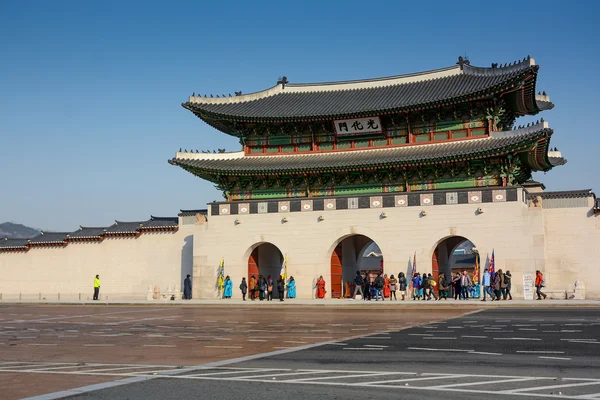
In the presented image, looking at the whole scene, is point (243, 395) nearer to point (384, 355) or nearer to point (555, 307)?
point (384, 355)

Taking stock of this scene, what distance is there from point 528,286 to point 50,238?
1237 inches

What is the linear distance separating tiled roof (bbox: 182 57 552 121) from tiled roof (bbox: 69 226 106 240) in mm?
10696

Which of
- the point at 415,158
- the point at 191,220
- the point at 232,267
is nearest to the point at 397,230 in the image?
the point at 415,158

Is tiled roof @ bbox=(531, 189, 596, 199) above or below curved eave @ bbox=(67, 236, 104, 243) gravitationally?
above

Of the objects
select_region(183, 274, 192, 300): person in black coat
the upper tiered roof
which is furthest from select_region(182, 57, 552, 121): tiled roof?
select_region(183, 274, 192, 300): person in black coat

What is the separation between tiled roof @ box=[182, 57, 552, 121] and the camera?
3691 centimetres

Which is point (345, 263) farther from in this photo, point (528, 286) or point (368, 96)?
point (528, 286)

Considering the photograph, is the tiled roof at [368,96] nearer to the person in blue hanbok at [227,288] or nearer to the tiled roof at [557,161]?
the tiled roof at [557,161]

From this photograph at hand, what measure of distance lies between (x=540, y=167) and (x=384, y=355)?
102 ft

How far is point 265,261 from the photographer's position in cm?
4322

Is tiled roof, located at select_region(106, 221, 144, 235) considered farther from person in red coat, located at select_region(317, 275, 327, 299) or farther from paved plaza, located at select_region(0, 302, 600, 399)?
paved plaza, located at select_region(0, 302, 600, 399)

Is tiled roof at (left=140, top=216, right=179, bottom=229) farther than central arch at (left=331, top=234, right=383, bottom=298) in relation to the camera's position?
Yes

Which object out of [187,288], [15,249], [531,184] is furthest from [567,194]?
[15,249]

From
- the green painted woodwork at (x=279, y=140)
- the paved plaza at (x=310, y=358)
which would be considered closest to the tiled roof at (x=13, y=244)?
the green painted woodwork at (x=279, y=140)
